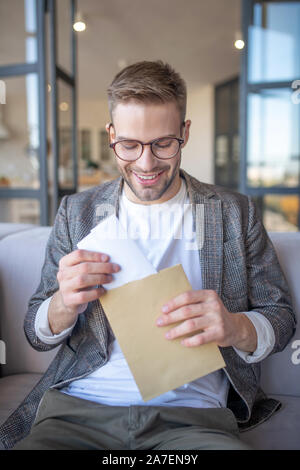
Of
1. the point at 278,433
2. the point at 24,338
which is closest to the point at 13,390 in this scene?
the point at 24,338

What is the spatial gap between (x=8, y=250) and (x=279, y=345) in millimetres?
966

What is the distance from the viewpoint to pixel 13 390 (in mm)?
1190

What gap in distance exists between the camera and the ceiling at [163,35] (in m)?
4.17

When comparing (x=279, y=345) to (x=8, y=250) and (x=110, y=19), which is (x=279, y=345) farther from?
(x=110, y=19)

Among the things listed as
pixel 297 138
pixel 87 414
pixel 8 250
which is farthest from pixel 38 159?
pixel 87 414

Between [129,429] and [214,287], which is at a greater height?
[214,287]

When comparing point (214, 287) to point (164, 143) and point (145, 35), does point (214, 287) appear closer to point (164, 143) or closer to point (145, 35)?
point (164, 143)

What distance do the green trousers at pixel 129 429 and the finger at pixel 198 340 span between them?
18 centimetres

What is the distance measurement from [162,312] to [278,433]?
0.53m

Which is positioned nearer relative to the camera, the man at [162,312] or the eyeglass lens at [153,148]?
the man at [162,312]

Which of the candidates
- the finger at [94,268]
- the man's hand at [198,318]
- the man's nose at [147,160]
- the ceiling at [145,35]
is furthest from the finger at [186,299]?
the ceiling at [145,35]

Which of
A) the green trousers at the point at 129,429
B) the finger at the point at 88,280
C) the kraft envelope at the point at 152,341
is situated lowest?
the green trousers at the point at 129,429

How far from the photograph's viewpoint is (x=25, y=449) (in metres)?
0.71

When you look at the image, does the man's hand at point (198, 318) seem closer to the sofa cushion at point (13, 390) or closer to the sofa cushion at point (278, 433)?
the sofa cushion at point (278, 433)
